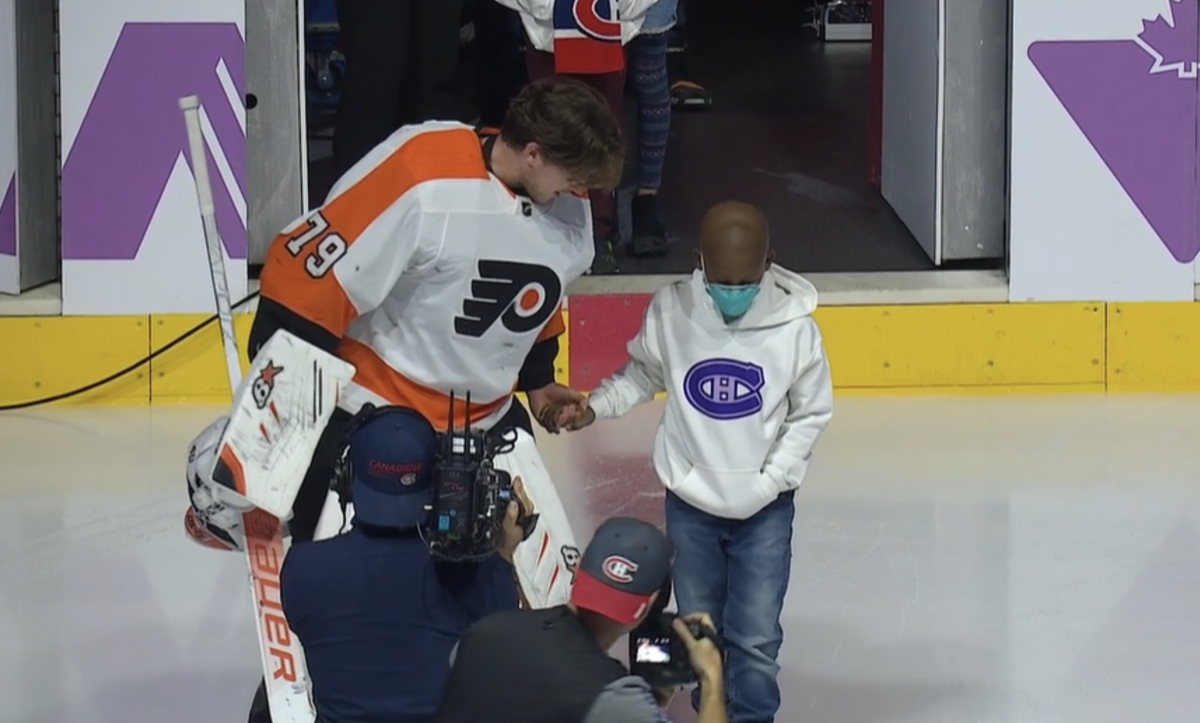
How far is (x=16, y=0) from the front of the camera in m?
6.77

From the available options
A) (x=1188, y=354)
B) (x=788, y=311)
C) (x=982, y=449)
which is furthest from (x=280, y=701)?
(x=1188, y=354)

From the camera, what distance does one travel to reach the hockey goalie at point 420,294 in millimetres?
3633

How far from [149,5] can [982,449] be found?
114 inches

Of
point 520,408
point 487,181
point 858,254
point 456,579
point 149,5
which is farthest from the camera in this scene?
point 858,254

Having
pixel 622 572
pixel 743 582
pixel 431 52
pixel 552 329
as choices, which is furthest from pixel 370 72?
pixel 622 572

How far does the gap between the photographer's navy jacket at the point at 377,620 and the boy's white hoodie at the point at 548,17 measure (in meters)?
3.90

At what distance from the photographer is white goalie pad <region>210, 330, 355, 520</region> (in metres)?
3.58

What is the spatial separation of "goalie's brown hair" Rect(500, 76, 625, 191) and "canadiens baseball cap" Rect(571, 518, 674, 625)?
869mm

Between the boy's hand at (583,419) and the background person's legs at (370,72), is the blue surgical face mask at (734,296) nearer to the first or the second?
the boy's hand at (583,419)

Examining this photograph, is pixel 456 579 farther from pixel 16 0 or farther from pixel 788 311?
pixel 16 0

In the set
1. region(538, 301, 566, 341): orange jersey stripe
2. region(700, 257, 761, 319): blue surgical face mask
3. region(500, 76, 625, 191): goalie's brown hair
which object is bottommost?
region(538, 301, 566, 341): orange jersey stripe

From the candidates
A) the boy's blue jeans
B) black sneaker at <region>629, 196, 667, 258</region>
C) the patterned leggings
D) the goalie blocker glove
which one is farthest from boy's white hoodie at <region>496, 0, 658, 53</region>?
the goalie blocker glove

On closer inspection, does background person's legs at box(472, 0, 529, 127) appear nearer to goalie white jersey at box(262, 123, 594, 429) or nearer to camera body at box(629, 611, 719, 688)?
goalie white jersey at box(262, 123, 594, 429)

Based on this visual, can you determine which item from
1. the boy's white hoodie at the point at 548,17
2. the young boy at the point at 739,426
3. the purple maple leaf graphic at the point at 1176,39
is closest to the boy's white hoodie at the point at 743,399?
the young boy at the point at 739,426
